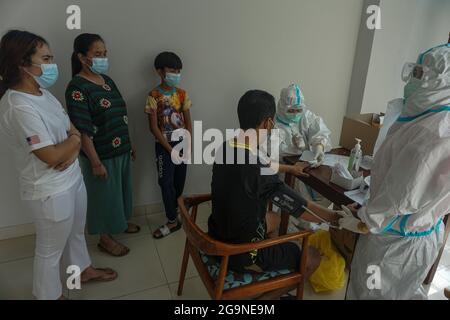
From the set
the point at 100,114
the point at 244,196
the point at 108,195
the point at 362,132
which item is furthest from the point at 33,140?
the point at 362,132

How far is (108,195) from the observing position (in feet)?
6.52

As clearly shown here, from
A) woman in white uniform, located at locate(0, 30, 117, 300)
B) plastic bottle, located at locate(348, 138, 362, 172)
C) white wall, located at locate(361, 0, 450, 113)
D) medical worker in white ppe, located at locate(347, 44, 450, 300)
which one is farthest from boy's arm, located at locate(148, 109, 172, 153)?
white wall, located at locate(361, 0, 450, 113)

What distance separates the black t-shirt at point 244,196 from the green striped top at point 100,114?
88 cm

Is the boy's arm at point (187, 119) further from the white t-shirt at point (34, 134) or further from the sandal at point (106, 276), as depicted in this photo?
the sandal at point (106, 276)

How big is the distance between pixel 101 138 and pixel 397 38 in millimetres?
2872

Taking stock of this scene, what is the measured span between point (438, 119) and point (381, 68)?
2205mm

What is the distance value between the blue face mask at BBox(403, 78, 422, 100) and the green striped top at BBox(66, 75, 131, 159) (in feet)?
5.21

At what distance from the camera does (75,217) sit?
1616 millimetres

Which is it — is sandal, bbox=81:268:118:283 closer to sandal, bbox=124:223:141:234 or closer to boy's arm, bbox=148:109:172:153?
sandal, bbox=124:223:141:234

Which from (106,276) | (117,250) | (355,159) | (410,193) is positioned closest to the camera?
(410,193)

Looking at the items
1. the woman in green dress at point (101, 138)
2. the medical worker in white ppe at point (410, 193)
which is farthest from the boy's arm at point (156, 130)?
the medical worker in white ppe at point (410, 193)

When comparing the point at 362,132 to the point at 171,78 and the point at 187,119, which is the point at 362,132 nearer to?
the point at 187,119

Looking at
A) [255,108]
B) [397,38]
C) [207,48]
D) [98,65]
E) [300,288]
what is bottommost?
[300,288]

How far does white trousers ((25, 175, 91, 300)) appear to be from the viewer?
136 centimetres
